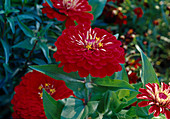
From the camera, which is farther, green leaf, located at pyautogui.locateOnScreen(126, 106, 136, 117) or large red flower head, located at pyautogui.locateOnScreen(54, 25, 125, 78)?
green leaf, located at pyautogui.locateOnScreen(126, 106, 136, 117)

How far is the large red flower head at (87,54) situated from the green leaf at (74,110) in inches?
6.2

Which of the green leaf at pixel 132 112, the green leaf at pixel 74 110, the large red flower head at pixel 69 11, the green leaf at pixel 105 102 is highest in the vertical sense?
the large red flower head at pixel 69 11

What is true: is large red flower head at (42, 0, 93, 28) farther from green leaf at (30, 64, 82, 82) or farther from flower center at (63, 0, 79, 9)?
green leaf at (30, 64, 82, 82)

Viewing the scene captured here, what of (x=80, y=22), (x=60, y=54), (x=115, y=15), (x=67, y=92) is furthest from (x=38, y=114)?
(x=115, y=15)

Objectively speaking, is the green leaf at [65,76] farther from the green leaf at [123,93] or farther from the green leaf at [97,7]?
the green leaf at [97,7]

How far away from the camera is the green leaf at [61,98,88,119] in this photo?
0.66m

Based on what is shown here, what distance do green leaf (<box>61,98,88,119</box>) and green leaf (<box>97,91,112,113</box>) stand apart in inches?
2.0

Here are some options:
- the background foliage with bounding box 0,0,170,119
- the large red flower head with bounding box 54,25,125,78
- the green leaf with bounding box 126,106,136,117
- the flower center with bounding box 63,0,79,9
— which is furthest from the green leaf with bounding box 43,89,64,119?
the flower center with bounding box 63,0,79,9

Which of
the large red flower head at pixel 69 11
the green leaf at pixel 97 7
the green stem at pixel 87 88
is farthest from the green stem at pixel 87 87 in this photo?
the green leaf at pixel 97 7

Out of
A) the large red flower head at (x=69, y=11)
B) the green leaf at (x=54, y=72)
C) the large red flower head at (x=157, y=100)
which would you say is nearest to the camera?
the large red flower head at (x=157, y=100)

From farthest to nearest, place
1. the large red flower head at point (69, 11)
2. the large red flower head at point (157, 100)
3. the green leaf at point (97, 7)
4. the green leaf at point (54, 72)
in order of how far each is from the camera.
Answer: the green leaf at point (97, 7), the large red flower head at point (69, 11), the green leaf at point (54, 72), the large red flower head at point (157, 100)

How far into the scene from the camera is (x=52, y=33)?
1.06 meters

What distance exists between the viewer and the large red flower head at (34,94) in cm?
73

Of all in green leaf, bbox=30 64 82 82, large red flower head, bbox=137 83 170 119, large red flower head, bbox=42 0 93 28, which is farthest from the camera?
large red flower head, bbox=42 0 93 28
